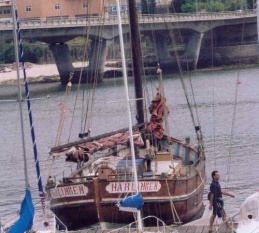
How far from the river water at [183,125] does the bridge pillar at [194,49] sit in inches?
284

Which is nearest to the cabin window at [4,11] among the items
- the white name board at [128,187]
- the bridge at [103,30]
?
the bridge at [103,30]

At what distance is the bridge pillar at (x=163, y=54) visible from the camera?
128 m

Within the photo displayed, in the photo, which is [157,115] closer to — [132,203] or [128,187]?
[128,187]

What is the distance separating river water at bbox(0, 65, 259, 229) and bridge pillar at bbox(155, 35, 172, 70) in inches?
347

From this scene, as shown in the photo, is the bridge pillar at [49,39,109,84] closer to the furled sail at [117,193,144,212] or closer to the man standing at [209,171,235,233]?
the man standing at [209,171,235,233]

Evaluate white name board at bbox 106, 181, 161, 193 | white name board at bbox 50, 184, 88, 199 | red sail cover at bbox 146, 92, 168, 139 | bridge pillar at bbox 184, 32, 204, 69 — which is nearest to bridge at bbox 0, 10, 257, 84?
bridge pillar at bbox 184, 32, 204, 69

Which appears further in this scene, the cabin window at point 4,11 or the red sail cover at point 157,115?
the cabin window at point 4,11

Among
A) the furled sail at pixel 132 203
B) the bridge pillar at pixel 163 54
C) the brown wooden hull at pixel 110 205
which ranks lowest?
the bridge pillar at pixel 163 54

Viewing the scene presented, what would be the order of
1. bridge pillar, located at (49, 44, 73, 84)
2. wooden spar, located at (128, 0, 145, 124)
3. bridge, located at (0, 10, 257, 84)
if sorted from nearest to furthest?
1. wooden spar, located at (128, 0, 145, 124)
2. bridge, located at (0, 10, 257, 84)
3. bridge pillar, located at (49, 44, 73, 84)

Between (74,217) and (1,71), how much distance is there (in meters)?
99.0

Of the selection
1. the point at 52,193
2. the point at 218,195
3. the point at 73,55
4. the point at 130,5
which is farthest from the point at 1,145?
the point at 73,55

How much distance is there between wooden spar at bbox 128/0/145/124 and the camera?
4012cm

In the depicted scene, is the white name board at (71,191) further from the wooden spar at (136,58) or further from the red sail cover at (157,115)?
the wooden spar at (136,58)

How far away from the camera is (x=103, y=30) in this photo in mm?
115250
